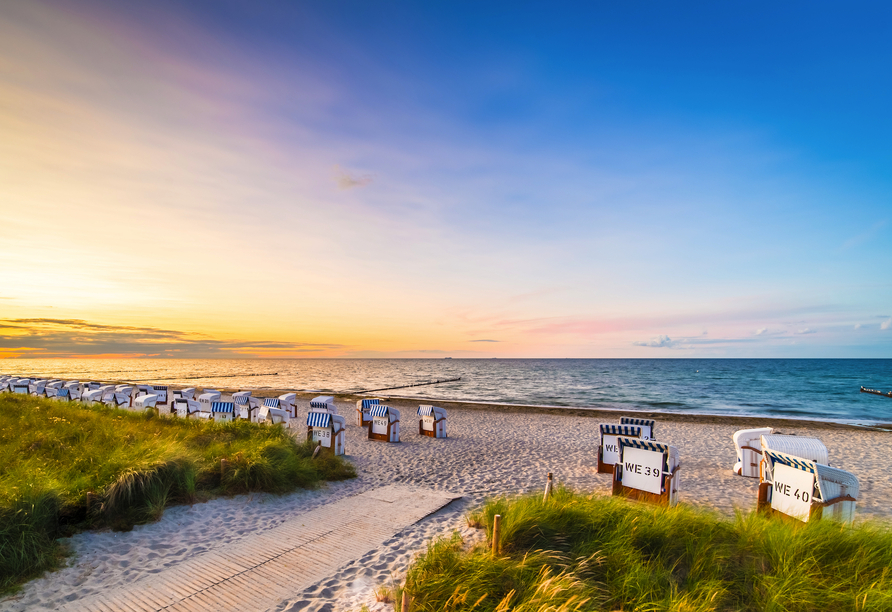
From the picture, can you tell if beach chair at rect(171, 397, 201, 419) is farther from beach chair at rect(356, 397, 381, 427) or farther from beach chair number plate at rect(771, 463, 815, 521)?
beach chair number plate at rect(771, 463, 815, 521)

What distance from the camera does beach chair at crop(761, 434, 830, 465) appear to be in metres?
8.37

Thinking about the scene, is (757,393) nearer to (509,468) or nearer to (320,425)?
(509,468)

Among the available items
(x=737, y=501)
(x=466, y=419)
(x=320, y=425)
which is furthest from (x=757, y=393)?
(x=320, y=425)

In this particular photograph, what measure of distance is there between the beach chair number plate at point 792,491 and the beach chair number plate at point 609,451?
3517mm

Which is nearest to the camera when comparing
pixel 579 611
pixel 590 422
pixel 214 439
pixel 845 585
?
pixel 579 611

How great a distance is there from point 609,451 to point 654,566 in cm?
613

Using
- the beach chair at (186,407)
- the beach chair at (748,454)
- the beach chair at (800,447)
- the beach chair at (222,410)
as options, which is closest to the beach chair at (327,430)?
the beach chair at (222,410)

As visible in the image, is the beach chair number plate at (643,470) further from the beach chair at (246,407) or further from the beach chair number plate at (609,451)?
the beach chair at (246,407)

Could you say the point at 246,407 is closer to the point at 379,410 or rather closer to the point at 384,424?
the point at 379,410

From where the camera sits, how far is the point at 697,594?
421 centimetres

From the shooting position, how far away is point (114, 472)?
684 cm

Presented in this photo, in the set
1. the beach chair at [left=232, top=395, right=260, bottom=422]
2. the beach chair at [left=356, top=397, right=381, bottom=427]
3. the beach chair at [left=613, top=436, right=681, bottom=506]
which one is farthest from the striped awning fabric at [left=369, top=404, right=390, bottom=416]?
the beach chair at [left=613, top=436, right=681, bottom=506]

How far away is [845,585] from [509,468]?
708 cm

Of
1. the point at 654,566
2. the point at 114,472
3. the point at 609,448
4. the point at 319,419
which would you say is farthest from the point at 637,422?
the point at 114,472
